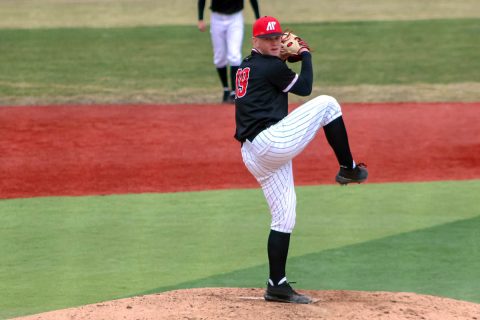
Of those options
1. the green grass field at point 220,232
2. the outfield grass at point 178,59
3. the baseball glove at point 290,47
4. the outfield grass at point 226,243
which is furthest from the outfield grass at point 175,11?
the baseball glove at point 290,47

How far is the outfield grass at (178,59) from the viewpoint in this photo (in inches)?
675

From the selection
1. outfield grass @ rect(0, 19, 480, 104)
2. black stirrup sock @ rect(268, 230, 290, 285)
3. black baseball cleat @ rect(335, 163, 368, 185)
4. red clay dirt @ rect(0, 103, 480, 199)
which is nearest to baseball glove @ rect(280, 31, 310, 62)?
black baseball cleat @ rect(335, 163, 368, 185)

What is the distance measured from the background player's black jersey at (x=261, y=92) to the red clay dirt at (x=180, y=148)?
14.4 ft

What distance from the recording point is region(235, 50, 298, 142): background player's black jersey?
21.8 ft

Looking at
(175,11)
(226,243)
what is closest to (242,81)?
(226,243)

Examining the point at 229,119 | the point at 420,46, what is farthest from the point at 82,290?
the point at 420,46

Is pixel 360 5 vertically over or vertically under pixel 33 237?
under

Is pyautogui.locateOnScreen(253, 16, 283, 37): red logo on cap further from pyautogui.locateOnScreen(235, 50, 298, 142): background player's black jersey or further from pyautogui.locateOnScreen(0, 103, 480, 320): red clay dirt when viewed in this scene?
pyautogui.locateOnScreen(0, 103, 480, 320): red clay dirt

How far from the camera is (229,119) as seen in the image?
14258mm

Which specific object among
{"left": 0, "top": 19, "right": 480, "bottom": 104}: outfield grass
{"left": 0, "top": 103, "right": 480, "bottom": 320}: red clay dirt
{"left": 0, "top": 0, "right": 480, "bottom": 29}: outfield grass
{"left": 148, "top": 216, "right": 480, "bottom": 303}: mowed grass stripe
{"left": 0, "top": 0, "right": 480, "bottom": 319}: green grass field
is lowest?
{"left": 0, "top": 0, "right": 480, "bottom": 29}: outfield grass

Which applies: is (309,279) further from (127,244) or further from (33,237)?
(33,237)

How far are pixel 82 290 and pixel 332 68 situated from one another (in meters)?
11.6

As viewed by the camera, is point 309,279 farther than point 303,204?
No

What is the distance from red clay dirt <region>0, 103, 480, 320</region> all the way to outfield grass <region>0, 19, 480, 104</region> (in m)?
1.39
